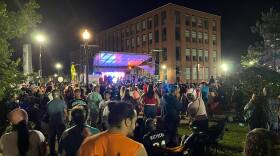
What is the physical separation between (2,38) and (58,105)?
3.51 meters

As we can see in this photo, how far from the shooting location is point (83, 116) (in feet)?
16.8

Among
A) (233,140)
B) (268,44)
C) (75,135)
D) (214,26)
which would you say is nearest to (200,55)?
(214,26)

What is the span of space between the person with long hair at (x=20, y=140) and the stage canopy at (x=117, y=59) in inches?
945

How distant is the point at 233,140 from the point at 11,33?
853 centimetres

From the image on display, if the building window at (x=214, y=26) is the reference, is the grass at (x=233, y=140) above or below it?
below

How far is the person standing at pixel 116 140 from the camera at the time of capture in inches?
122

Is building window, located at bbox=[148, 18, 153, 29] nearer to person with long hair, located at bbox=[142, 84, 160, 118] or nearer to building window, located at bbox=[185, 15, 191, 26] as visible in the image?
building window, located at bbox=[185, 15, 191, 26]

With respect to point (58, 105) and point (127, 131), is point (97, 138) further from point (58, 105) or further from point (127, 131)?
point (58, 105)

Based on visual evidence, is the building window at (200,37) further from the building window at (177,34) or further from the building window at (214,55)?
the building window at (177,34)

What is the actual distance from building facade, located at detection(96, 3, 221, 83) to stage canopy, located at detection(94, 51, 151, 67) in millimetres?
21018

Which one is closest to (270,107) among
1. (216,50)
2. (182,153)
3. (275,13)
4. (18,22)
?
(182,153)

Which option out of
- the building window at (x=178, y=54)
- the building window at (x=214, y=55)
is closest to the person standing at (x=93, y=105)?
the building window at (x=178, y=54)

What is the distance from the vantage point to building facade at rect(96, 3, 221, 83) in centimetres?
6047

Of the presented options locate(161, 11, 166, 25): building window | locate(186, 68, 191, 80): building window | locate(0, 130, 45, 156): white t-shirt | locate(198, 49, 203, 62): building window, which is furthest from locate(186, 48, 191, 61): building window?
locate(0, 130, 45, 156): white t-shirt
